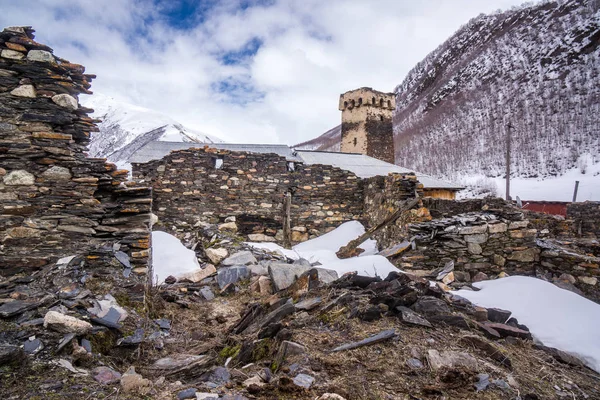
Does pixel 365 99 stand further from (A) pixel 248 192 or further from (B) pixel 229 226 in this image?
(B) pixel 229 226

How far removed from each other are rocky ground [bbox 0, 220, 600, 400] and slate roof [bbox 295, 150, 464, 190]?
11.2 m

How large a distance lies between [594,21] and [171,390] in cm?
5224

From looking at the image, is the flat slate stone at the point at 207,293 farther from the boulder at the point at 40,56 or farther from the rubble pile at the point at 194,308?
the boulder at the point at 40,56

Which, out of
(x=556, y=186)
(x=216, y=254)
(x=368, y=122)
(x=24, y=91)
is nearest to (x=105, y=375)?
(x=24, y=91)

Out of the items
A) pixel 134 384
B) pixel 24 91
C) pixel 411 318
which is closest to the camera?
pixel 134 384

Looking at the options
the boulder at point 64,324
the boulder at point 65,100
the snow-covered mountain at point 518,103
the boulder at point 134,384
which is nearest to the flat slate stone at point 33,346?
the boulder at point 64,324

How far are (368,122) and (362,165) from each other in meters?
8.34

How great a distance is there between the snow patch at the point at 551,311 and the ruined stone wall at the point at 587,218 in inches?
399

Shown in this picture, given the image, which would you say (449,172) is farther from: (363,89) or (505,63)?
(505,63)

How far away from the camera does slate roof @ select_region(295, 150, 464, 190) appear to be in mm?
15164

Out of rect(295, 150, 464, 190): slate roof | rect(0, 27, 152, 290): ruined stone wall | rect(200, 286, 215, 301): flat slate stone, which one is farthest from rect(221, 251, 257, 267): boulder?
rect(295, 150, 464, 190): slate roof

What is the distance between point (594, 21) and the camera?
117 feet

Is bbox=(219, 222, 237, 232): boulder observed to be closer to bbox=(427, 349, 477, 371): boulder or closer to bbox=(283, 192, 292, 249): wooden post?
bbox=(283, 192, 292, 249): wooden post

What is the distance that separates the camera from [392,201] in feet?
26.3
